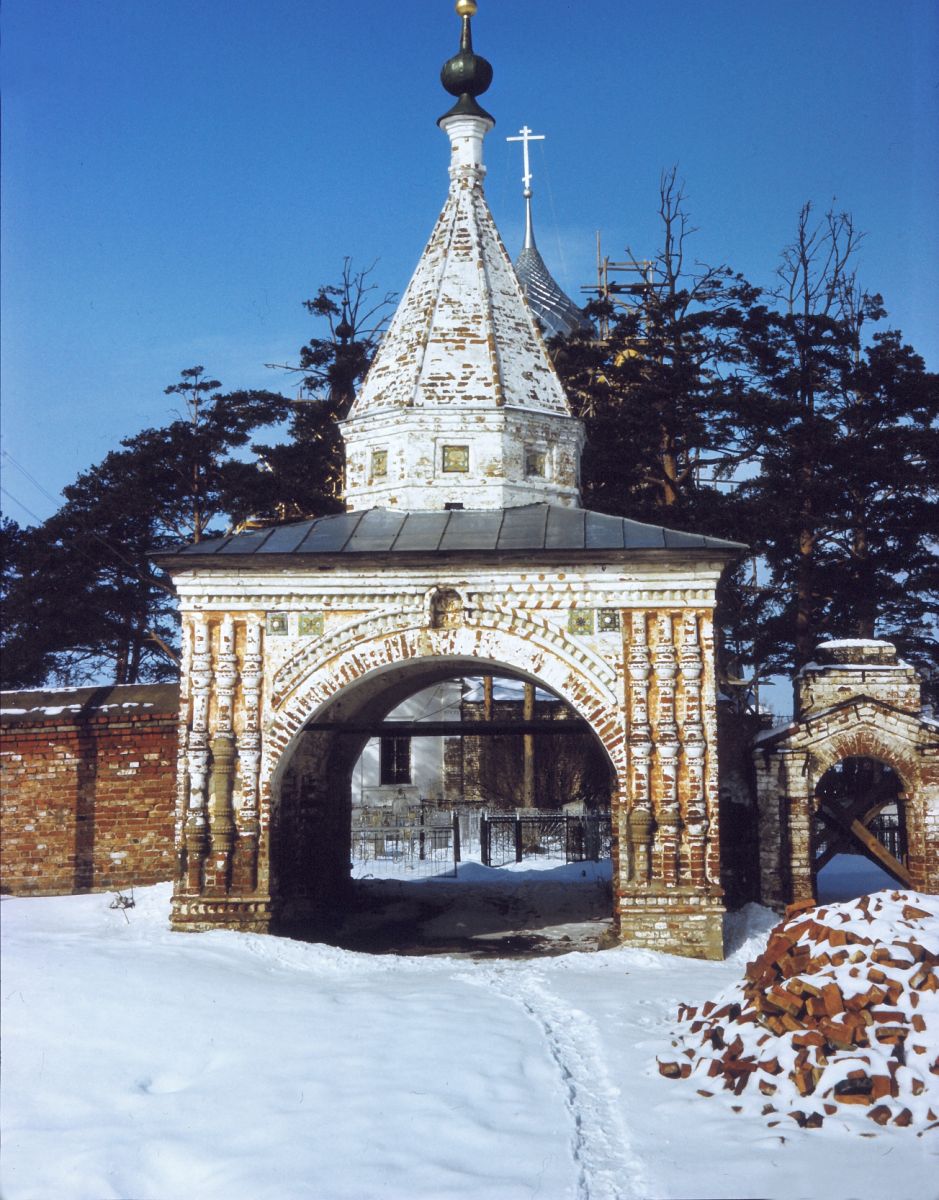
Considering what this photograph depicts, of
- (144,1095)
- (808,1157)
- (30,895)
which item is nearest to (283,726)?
(30,895)

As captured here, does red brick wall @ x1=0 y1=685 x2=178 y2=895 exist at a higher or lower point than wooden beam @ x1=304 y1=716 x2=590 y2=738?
lower

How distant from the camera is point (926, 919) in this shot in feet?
25.8

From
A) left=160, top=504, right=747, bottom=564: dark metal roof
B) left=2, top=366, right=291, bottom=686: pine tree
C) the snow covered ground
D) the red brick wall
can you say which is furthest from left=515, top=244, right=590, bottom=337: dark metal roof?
the snow covered ground

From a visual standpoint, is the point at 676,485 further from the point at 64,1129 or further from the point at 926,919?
the point at 64,1129

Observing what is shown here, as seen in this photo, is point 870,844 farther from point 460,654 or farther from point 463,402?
point 463,402

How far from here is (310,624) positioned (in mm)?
11539

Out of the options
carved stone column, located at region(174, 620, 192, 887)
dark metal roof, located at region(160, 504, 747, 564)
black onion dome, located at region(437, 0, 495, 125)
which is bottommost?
carved stone column, located at region(174, 620, 192, 887)

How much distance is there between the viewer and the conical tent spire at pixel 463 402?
13.3 metres

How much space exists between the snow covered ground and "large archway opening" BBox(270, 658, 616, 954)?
7.25 feet

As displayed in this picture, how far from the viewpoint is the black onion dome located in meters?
15.3

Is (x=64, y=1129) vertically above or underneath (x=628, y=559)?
underneath

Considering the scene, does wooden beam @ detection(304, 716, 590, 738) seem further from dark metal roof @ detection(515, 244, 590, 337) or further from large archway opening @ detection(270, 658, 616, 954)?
dark metal roof @ detection(515, 244, 590, 337)

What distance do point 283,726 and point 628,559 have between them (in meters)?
3.63

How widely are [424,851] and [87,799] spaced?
10632 mm
